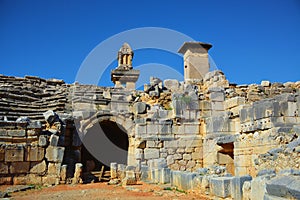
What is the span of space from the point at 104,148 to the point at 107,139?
499 mm

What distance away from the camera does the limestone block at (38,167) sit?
27.5ft

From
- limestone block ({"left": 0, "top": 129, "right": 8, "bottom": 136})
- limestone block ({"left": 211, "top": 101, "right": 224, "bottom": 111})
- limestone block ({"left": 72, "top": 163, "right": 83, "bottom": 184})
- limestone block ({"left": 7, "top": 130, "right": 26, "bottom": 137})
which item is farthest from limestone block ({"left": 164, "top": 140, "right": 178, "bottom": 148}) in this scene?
limestone block ({"left": 0, "top": 129, "right": 8, "bottom": 136})

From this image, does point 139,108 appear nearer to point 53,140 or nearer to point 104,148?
point 53,140

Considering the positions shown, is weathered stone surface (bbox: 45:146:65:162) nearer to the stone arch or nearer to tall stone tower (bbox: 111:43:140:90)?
the stone arch

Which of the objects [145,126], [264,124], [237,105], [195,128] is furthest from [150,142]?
[264,124]

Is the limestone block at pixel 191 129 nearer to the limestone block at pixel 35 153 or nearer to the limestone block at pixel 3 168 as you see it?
the limestone block at pixel 35 153

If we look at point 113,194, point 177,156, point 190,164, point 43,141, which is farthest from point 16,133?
point 190,164

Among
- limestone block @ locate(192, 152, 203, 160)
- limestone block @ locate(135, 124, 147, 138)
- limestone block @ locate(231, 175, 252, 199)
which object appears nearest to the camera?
limestone block @ locate(231, 175, 252, 199)

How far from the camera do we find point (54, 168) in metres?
8.61

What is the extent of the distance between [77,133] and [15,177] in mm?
2911

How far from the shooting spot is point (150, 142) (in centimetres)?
1051

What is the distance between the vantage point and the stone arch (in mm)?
11148

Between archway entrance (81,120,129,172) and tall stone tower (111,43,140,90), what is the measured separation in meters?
3.79

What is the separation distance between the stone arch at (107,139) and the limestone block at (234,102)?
11.8ft
